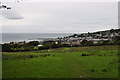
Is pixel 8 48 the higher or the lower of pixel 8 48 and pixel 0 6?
the lower

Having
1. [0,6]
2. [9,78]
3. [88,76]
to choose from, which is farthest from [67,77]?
[0,6]

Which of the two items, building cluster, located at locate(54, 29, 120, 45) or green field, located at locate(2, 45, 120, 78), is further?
building cluster, located at locate(54, 29, 120, 45)

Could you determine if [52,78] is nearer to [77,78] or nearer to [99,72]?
[77,78]

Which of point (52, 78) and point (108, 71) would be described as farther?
point (108, 71)

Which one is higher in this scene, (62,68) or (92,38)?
(92,38)

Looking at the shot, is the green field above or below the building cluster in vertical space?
below

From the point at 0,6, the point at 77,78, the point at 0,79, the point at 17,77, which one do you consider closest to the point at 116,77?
the point at 77,78

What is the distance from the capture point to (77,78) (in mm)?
15258

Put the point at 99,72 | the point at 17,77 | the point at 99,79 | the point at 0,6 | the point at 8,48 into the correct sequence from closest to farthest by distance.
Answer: the point at 0,6, the point at 99,79, the point at 17,77, the point at 99,72, the point at 8,48

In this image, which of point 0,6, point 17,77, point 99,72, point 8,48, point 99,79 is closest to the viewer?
point 0,6

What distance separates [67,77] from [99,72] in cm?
384

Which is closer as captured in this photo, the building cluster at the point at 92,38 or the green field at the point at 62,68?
the green field at the point at 62,68

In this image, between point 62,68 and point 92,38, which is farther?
point 92,38

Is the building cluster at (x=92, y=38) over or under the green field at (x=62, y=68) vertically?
over
